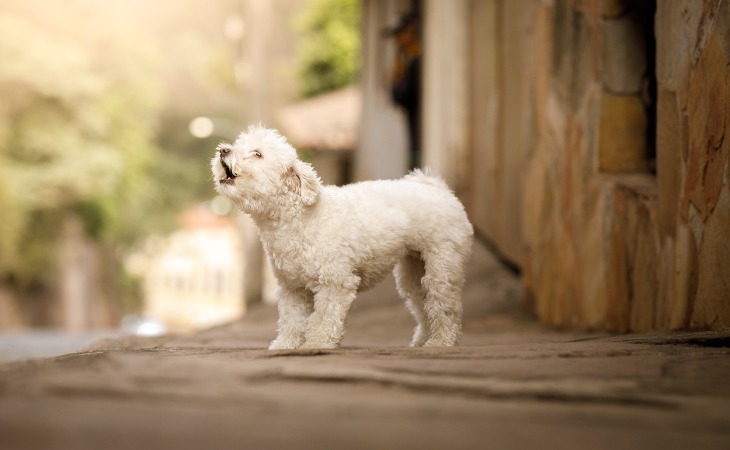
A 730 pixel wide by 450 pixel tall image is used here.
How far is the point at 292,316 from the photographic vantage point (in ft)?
14.9

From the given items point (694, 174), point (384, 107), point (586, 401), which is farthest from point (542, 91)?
point (384, 107)

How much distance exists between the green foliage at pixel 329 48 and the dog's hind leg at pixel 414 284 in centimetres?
2410

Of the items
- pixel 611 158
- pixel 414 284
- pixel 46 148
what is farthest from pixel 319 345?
pixel 46 148

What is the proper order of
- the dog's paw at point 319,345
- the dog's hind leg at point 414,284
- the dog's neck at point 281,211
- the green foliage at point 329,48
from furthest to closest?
the green foliage at point 329,48 → the dog's hind leg at point 414,284 → the dog's neck at point 281,211 → the dog's paw at point 319,345

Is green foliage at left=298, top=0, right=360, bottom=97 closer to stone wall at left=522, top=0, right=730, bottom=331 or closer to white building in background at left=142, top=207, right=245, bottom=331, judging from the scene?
white building in background at left=142, top=207, right=245, bottom=331

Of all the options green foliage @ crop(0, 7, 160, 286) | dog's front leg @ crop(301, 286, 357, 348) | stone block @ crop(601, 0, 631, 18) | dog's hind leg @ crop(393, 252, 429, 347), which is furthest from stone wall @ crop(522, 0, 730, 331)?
green foliage @ crop(0, 7, 160, 286)

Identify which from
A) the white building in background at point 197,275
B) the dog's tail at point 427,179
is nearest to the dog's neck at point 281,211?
the dog's tail at point 427,179

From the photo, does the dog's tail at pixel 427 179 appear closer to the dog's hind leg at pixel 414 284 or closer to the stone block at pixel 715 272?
the dog's hind leg at pixel 414 284

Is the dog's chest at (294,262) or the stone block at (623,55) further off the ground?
the stone block at (623,55)

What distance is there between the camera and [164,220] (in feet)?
129

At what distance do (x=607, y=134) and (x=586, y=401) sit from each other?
151 inches

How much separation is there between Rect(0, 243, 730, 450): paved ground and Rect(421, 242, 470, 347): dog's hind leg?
0.87m

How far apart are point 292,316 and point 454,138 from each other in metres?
6.94

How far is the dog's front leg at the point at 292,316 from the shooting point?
14.7 ft
